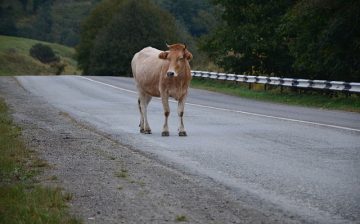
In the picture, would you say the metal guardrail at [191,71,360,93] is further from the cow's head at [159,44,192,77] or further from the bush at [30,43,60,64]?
the bush at [30,43,60,64]

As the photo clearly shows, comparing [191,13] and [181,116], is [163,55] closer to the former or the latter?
[181,116]

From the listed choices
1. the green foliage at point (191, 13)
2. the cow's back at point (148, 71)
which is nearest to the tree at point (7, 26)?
the green foliage at point (191, 13)

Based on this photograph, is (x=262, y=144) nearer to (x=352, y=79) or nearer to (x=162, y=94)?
(x=162, y=94)

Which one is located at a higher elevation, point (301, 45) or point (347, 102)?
point (301, 45)

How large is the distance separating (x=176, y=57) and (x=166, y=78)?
2.15 feet

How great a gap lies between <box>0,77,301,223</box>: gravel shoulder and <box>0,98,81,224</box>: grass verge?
184mm

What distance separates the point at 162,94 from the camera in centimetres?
1520

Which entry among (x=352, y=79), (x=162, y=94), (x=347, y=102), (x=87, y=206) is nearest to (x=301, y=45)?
(x=352, y=79)

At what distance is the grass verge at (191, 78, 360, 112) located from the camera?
25297 millimetres

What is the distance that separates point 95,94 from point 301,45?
9.56 m

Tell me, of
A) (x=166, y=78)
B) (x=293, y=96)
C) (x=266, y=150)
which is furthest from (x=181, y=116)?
(x=293, y=96)

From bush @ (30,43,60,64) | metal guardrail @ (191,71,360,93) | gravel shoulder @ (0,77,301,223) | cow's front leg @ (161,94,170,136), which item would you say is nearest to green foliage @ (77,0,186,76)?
metal guardrail @ (191,71,360,93)

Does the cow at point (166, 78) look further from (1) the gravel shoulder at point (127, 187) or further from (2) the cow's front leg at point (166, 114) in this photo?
(1) the gravel shoulder at point (127, 187)

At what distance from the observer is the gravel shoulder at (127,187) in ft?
23.0
